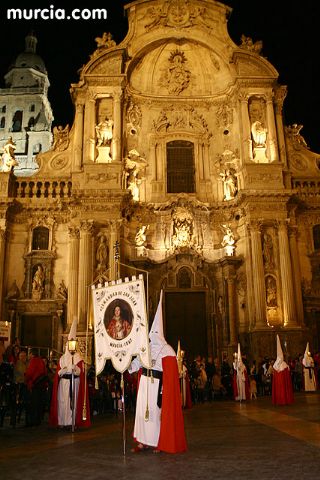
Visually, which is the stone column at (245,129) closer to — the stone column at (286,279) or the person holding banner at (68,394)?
the stone column at (286,279)

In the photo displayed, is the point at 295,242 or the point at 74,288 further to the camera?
the point at 295,242

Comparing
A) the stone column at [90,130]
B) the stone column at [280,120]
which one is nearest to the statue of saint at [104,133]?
the stone column at [90,130]

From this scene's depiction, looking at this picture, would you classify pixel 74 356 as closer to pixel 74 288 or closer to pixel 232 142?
pixel 74 288

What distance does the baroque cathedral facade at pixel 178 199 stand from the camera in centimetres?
2209

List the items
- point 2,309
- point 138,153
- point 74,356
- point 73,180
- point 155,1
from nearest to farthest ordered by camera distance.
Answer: point 74,356 → point 2,309 → point 73,180 → point 138,153 → point 155,1

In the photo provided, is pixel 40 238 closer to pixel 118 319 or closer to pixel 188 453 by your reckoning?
pixel 118 319

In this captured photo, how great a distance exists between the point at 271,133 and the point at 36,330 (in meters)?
15.1

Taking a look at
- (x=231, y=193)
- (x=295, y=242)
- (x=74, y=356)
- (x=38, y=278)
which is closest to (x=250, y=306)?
(x=295, y=242)

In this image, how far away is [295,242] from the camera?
2331 centimetres

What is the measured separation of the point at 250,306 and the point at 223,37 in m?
15.1

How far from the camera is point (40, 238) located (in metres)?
23.5

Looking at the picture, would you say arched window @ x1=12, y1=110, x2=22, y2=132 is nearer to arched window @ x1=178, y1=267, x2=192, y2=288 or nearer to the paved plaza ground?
arched window @ x1=178, y1=267, x2=192, y2=288

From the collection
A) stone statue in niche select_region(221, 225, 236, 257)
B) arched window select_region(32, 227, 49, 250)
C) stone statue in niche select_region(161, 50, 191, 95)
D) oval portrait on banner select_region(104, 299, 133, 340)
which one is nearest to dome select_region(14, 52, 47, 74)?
stone statue in niche select_region(161, 50, 191, 95)

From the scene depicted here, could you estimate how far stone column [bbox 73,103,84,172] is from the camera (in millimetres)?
23961
